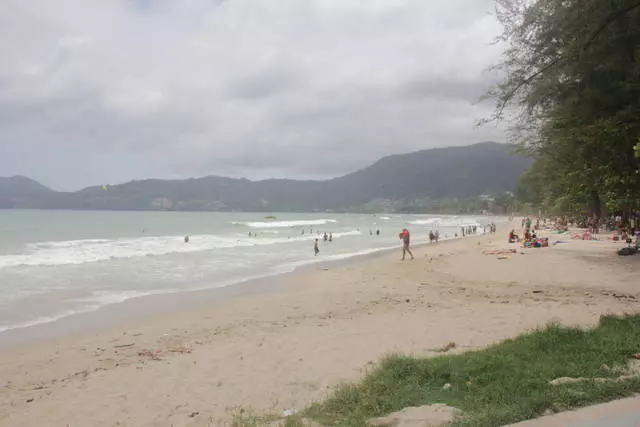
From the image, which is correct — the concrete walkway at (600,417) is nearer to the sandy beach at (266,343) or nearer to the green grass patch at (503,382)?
the green grass patch at (503,382)

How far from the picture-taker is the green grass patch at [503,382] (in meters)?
4.03

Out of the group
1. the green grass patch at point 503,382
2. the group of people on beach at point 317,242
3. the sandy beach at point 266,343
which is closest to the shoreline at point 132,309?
the sandy beach at point 266,343

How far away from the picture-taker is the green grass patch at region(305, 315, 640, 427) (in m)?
4.03

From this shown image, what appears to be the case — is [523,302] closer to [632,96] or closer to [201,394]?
[632,96]

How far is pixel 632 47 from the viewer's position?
7277mm

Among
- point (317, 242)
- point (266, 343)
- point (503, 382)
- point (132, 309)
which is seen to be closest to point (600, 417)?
point (503, 382)

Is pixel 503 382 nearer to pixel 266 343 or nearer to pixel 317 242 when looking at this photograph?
pixel 266 343

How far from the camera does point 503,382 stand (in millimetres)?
4750

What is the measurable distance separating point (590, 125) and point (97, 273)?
2018cm

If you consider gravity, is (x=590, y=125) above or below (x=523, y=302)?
above

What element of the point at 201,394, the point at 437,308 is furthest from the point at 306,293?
the point at 201,394

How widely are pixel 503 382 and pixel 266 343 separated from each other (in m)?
4.93

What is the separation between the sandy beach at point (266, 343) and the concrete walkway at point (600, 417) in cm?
285

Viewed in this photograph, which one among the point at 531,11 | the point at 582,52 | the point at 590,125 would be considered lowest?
the point at 590,125
